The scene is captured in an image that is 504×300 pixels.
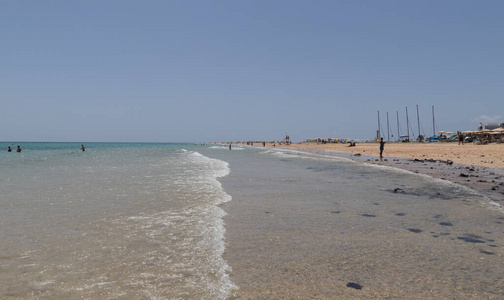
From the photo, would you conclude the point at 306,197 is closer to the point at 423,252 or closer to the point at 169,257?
the point at 423,252

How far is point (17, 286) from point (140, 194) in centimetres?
785

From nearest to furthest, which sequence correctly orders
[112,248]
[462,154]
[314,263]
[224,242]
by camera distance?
[314,263] → [112,248] → [224,242] → [462,154]

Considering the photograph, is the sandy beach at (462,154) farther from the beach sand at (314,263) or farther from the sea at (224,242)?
the beach sand at (314,263)

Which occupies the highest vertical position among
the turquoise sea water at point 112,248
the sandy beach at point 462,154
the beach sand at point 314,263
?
the turquoise sea water at point 112,248

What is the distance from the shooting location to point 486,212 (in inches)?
352

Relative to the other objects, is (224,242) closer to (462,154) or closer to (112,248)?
(112,248)

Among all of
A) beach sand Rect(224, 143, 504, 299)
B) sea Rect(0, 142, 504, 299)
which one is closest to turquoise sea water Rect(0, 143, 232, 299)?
sea Rect(0, 142, 504, 299)

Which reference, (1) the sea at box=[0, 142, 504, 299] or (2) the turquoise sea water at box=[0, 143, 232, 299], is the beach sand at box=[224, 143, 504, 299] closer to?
(1) the sea at box=[0, 142, 504, 299]

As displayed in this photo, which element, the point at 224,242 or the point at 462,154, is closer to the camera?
the point at 224,242

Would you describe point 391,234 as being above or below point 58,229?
below

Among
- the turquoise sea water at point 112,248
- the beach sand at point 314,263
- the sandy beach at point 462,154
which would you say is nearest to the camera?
the beach sand at point 314,263

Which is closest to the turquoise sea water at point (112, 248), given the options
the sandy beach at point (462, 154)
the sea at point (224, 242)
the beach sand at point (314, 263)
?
the sea at point (224, 242)

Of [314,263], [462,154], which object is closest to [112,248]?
[314,263]

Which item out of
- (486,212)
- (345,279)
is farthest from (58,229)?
(486,212)
